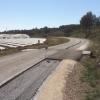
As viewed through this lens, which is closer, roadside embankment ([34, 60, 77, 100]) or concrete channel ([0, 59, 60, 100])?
roadside embankment ([34, 60, 77, 100])

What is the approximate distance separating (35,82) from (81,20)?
362ft

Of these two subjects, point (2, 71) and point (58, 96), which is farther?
point (2, 71)

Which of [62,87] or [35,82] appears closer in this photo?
[62,87]

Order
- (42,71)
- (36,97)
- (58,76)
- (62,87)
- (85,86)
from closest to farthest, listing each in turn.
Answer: (36,97) < (62,87) < (85,86) < (58,76) < (42,71)

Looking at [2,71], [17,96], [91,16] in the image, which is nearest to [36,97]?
[17,96]

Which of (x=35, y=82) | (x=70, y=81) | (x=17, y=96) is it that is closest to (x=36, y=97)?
(x=17, y=96)

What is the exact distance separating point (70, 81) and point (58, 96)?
4.25 m

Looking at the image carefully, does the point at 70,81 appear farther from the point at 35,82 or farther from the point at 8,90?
the point at 8,90

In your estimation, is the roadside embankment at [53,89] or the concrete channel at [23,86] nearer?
the roadside embankment at [53,89]

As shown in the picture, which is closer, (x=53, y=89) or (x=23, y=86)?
(x=53, y=89)

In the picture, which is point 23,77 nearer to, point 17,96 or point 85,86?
point 85,86

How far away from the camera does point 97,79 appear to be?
18016mm

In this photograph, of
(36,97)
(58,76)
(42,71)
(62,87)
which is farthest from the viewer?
(42,71)

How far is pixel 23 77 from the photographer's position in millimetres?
16875
